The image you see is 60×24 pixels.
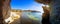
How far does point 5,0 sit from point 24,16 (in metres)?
0.28

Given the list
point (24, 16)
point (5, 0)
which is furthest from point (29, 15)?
point (5, 0)

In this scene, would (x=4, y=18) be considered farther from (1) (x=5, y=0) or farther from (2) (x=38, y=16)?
(2) (x=38, y=16)

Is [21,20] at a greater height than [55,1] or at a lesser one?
lesser

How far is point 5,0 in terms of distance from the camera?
159 centimetres

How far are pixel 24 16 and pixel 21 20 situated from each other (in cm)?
6

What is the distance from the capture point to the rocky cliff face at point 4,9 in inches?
61.4

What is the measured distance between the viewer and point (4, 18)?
1571 millimetres

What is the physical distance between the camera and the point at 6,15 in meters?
1.58

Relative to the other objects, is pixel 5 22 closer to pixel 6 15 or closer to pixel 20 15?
pixel 6 15

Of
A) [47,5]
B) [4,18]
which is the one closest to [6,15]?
[4,18]

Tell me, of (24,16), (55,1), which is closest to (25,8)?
(24,16)

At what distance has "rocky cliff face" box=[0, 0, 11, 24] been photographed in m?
1.56

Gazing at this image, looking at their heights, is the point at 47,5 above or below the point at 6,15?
above

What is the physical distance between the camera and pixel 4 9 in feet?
5.16
